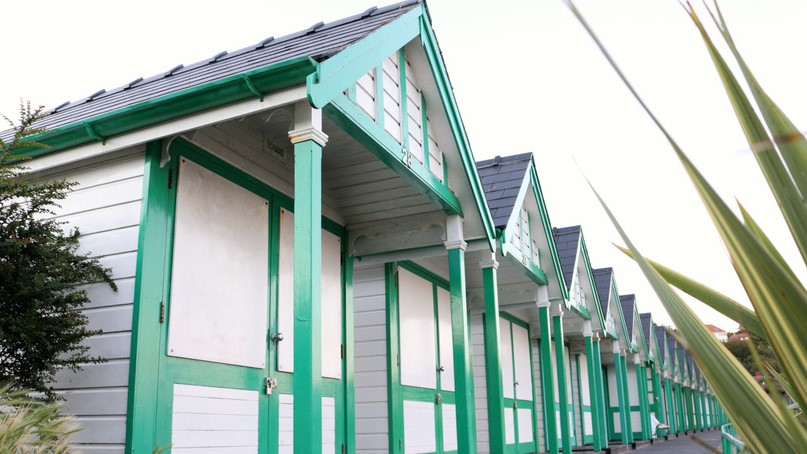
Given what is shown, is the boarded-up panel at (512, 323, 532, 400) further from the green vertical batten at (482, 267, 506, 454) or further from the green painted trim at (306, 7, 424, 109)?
the green painted trim at (306, 7, 424, 109)

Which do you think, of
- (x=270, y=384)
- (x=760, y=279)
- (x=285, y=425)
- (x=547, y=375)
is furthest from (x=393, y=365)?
(x=760, y=279)

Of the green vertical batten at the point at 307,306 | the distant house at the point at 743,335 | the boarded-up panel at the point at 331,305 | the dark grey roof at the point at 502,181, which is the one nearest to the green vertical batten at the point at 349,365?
the boarded-up panel at the point at 331,305

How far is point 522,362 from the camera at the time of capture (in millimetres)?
16203

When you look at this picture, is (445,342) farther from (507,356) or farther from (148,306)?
(148,306)

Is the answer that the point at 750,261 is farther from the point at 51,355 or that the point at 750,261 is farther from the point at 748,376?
the point at 51,355

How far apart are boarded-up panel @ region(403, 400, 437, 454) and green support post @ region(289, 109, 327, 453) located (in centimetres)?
521

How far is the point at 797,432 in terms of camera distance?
0.82 m

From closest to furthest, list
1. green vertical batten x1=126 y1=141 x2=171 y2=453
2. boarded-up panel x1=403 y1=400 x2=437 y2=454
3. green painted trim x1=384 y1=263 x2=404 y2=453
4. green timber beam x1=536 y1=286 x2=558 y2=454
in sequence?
1. green vertical batten x1=126 y1=141 x2=171 y2=453
2. green painted trim x1=384 y1=263 x2=404 y2=453
3. boarded-up panel x1=403 y1=400 x2=437 y2=454
4. green timber beam x1=536 y1=286 x2=558 y2=454

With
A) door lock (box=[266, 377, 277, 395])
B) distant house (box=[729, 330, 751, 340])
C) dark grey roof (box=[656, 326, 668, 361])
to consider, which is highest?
dark grey roof (box=[656, 326, 668, 361])

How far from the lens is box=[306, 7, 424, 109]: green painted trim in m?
4.73

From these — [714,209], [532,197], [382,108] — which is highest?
[532,197]

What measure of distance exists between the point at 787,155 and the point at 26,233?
16.3 ft

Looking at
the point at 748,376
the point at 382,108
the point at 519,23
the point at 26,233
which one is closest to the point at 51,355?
the point at 26,233

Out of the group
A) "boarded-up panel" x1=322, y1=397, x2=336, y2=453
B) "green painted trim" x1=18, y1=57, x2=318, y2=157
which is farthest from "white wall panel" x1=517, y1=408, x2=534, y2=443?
"green painted trim" x1=18, y1=57, x2=318, y2=157
